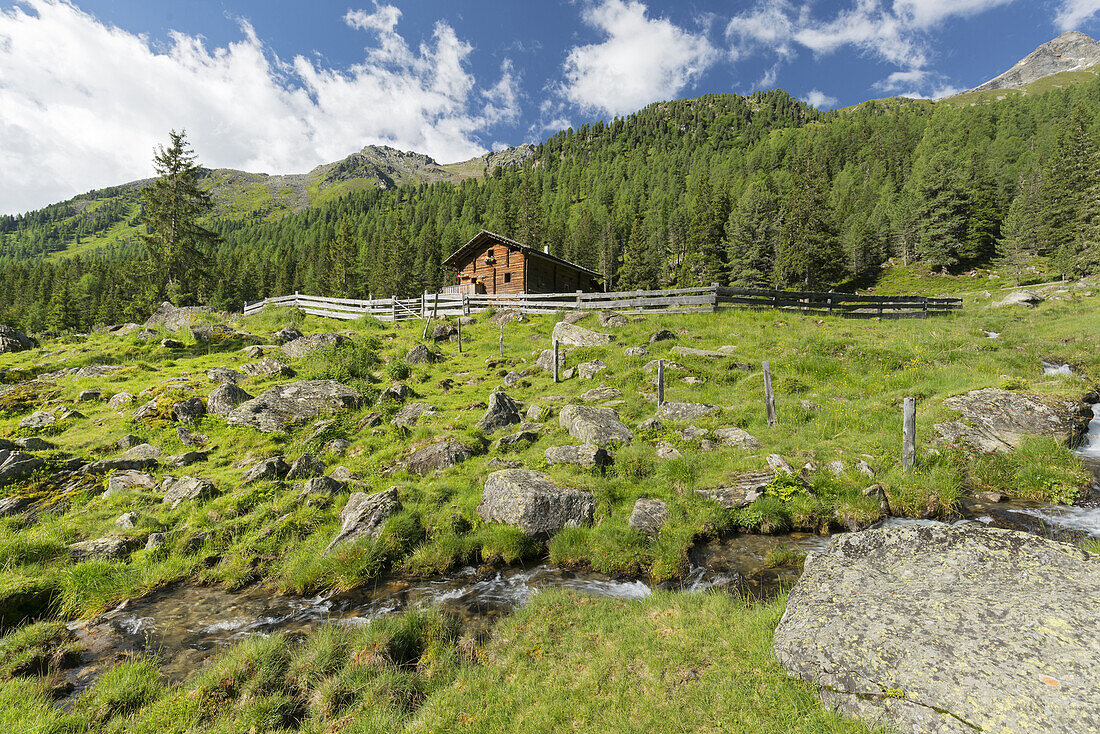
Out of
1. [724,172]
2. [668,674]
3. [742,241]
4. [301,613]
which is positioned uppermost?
[724,172]

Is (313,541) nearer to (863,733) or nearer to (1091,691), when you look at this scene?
(863,733)

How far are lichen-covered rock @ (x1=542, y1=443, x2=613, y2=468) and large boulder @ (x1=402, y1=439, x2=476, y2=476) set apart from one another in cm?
263

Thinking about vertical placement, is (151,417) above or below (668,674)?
above

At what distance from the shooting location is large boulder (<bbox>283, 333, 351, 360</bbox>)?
66.3ft

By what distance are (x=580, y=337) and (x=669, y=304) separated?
25.3 ft

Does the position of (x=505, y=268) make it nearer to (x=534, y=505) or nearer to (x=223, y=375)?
(x=223, y=375)

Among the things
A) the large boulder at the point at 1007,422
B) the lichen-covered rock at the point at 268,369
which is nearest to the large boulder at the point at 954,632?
the large boulder at the point at 1007,422

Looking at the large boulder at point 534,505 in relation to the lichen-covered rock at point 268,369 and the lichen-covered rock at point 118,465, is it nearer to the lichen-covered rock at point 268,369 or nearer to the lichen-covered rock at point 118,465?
the lichen-covered rock at point 118,465

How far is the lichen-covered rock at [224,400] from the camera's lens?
14547 mm

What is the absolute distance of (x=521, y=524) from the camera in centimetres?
934

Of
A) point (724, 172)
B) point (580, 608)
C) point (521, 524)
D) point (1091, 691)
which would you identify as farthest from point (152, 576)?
point (724, 172)

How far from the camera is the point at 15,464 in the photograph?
10.5m

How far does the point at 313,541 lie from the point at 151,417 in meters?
9.77

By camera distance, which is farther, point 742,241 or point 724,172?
point 724,172
